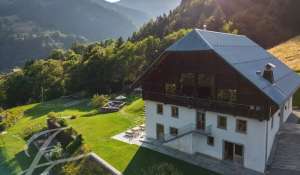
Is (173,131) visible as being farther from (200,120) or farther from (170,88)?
(170,88)

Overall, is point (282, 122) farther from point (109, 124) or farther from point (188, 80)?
point (109, 124)

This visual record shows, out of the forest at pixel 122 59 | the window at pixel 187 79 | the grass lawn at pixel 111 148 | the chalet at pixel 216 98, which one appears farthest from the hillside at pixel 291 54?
the window at pixel 187 79

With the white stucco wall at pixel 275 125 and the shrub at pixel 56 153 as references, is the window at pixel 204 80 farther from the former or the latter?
the shrub at pixel 56 153

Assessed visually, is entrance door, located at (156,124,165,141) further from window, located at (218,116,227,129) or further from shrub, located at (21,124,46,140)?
shrub, located at (21,124,46,140)

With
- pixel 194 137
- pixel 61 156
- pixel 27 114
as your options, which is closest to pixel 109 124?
pixel 61 156

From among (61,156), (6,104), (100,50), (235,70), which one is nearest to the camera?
(235,70)

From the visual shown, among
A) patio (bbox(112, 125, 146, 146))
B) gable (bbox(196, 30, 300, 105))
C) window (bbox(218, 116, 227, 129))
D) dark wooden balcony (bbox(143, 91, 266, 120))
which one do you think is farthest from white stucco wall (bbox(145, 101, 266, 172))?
gable (bbox(196, 30, 300, 105))

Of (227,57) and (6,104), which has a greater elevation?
(227,57)
